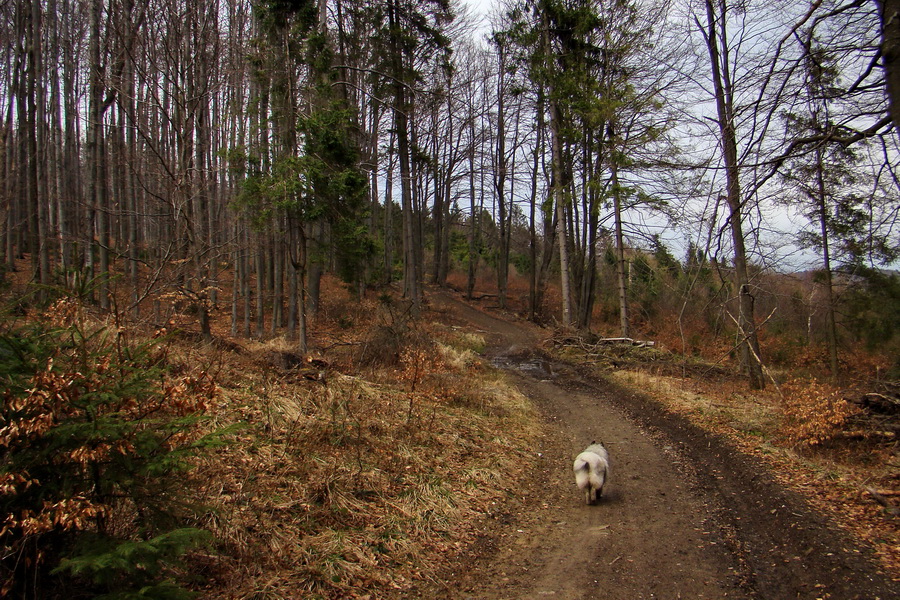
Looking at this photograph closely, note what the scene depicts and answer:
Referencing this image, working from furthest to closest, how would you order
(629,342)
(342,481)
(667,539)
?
1. (629,342)
2. (342,481)
3. (667,539)

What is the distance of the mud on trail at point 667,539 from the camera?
4062 millimetres

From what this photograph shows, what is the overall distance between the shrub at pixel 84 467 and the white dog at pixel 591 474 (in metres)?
4.09

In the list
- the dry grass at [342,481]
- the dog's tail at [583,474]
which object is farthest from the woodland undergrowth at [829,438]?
the dry grass at [342,481]

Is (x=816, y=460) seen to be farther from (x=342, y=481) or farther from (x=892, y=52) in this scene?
(x=342, y=481)

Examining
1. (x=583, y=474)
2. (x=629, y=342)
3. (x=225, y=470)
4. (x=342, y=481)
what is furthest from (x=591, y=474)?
(x=629, y=342)

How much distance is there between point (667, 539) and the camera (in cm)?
491

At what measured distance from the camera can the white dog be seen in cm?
571

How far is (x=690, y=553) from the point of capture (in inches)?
182

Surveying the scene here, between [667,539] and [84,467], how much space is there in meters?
4.83

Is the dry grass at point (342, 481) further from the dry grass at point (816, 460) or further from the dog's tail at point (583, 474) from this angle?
the dry grass at point (816, 460)

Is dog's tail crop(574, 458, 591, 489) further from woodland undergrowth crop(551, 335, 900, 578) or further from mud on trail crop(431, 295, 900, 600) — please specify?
woodland undergrowth crop(551, 335, 900, 578)

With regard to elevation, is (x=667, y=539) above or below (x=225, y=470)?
below

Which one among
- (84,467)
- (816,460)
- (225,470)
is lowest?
(816,460)

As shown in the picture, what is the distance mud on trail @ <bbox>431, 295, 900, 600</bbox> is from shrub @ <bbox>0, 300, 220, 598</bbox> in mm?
2269
